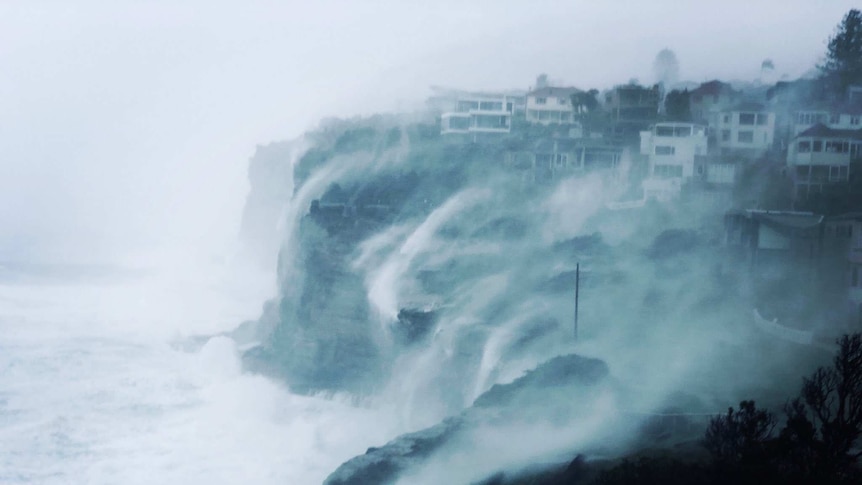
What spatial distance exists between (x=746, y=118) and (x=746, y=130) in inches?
7.4

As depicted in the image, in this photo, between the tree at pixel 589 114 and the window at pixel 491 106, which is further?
the window at pixel 491 106

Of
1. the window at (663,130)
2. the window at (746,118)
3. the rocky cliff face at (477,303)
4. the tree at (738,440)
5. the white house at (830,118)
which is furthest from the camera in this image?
the window at (663,130)

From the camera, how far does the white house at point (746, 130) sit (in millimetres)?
11758

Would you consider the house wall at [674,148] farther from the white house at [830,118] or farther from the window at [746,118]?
the white house at [830,118]

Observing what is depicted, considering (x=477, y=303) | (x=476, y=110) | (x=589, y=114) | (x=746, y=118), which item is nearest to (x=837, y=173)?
(x=746, y=118)

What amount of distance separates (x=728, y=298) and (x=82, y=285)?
13.2m

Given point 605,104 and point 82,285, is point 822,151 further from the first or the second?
point 82,285

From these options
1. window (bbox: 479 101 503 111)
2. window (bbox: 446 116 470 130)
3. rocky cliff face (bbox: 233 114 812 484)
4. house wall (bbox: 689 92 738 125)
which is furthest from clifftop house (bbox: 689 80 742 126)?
window (bbox: 446 116 470 130)

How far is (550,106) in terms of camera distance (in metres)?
14.9

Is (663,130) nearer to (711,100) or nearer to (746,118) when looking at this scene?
(711,100)

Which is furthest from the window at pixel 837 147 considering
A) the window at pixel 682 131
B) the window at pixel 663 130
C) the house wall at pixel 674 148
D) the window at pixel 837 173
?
the window at pixel 663 130

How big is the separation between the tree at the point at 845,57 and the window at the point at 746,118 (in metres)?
1.08

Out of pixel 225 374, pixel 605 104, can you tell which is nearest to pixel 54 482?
pixel 225 374

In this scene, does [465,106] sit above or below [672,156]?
above
